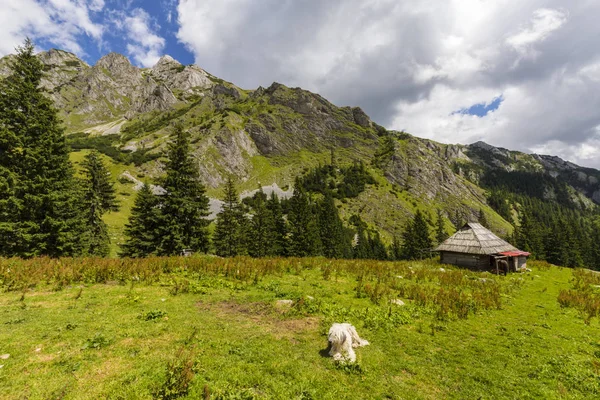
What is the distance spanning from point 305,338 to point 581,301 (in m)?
18.0

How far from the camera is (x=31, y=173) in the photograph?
21531mm

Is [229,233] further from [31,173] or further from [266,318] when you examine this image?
[266,318]

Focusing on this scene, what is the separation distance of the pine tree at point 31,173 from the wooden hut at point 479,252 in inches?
1665

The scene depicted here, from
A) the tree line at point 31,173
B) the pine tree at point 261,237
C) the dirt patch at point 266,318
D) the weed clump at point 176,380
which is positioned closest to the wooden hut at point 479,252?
the dirt patch at point 266,318

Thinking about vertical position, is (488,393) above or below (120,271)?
below

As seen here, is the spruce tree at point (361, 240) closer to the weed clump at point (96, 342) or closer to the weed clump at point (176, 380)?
the weed clump at point (96, 342)

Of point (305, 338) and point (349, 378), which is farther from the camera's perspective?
point (305, 338)

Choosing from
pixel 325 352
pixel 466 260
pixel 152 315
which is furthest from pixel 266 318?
pixel 466 260

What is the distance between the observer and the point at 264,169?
7333 inches

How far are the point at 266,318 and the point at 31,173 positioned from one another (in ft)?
80.2

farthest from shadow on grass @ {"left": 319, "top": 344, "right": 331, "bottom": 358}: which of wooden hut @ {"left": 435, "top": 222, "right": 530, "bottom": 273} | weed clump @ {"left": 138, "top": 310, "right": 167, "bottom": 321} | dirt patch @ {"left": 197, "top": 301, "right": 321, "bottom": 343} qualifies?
wooden hut @ {"left": 435, "top": 222, "right": 530, "bottom": 273}

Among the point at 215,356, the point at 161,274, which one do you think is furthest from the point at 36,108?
the point at 215,356

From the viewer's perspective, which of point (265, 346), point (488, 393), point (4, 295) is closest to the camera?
point (488, 393)

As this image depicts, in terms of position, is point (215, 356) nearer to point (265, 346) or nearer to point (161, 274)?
point (265, 346)
